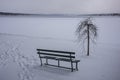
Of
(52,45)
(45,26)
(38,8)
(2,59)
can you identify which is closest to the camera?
(2,59)

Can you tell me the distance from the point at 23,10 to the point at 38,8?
0.64 meters

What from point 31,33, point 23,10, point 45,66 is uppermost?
point 23,10

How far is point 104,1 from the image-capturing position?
523cm

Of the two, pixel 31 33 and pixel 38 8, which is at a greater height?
pixel 38 8

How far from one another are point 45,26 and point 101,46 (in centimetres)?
364

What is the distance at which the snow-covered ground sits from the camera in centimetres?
335

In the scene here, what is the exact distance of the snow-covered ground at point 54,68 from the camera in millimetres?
3353

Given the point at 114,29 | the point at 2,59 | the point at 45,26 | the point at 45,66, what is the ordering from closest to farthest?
the point at 45,66, the point at 2,59, the point at 114,29, the point at 45,26

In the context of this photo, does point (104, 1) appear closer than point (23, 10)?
Yes

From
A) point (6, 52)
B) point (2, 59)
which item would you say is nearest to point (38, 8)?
point (6, 52)

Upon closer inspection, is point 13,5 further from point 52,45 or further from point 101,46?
point 101,46

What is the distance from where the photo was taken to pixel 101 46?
18.3 feet

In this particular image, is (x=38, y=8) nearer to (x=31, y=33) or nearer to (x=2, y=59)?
(x=31, y=33)

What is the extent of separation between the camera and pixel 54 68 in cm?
380
